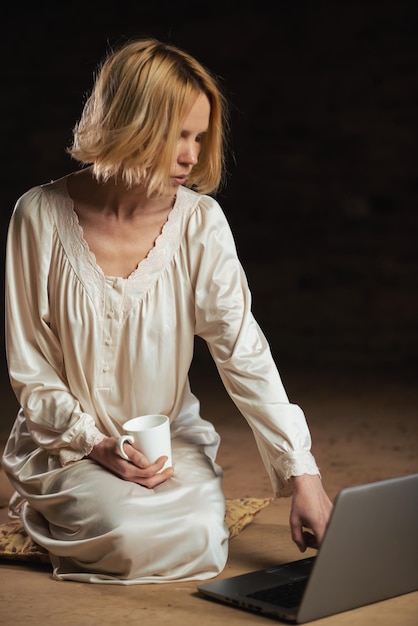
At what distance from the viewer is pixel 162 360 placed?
296 centimetres

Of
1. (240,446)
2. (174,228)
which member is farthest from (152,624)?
(240,446)

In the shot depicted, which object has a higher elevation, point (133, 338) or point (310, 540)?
point (133, 338)

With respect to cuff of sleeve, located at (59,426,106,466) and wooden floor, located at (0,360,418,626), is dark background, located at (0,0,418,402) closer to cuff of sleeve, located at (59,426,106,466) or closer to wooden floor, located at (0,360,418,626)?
wooden floor, located at (0,360,418,626)

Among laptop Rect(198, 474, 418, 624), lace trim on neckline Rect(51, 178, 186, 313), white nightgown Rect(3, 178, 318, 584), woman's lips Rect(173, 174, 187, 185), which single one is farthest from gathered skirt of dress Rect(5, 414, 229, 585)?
woman's lips Rect(173, 174, 187, 185)

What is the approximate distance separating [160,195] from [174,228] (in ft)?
0.31

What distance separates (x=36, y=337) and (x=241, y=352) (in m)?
0.53

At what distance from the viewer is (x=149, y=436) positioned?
9.05ft

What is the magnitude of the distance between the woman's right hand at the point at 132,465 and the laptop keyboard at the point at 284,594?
0.39m

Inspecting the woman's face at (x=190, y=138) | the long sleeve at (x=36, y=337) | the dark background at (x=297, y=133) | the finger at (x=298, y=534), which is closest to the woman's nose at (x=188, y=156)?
the woman's face at (x=190, y=138)

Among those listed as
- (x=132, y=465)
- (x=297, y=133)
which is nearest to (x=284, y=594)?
(x=132, y=465)

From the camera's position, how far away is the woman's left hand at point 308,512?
264 centimetres

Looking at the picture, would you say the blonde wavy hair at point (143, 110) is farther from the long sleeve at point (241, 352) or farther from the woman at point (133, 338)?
the long sleeve at point (241, 352)

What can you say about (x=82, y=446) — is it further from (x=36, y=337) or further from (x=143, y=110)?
(x=143, y=110)

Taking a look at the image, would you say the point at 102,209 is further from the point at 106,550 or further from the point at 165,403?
the point at 106,550
